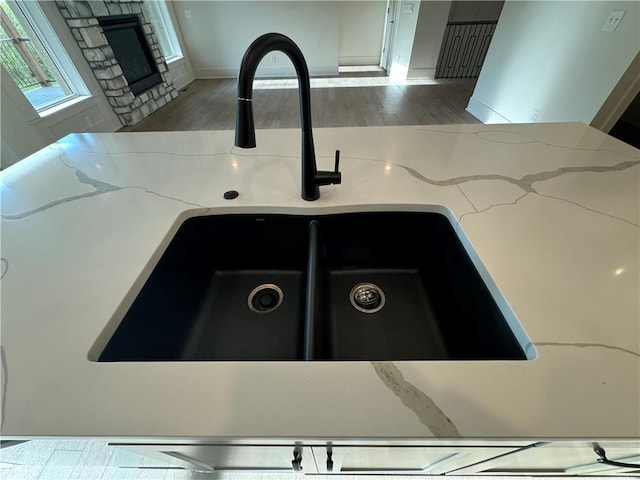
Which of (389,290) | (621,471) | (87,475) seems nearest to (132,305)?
(389,290)

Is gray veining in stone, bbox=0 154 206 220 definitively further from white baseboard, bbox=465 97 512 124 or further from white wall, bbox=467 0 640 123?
white baseboard, bbox=465 97 512 124

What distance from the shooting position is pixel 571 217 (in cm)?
64

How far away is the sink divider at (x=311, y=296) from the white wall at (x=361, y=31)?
6630 mm

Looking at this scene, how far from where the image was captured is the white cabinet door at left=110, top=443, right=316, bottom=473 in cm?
48

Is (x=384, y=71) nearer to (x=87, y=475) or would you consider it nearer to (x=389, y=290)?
(x=389, y=290)

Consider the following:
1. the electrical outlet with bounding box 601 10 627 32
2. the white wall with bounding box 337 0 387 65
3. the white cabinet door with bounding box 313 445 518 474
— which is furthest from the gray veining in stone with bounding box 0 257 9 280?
the white wall with bounding box 337 0 387 65

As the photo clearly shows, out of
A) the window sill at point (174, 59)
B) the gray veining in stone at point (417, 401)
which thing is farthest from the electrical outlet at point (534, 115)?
the window sill at point (174, 59)

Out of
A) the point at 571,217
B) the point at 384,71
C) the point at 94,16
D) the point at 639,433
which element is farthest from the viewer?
the point at 384,71

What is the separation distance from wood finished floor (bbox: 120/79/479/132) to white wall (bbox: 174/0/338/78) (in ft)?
3.21

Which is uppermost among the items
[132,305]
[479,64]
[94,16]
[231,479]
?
[94,16]

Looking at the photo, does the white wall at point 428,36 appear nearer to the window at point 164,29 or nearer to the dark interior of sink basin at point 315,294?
the window at point 164,29

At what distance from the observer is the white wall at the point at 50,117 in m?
2.27

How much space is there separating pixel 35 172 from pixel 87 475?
1.06m

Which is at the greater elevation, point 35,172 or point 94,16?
point 94,16
